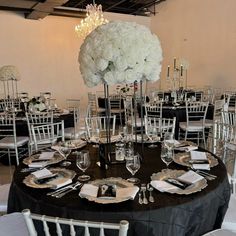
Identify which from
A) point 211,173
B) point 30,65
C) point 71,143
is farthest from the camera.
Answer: point 30,65

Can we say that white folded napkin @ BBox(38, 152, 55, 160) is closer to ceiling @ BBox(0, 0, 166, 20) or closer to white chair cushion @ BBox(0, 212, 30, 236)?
white chair cushion @ BBox(0, 212, 30, 236)

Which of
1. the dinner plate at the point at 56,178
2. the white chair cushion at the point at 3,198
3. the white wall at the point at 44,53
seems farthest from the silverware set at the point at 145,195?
the white wall at the point at 44,53

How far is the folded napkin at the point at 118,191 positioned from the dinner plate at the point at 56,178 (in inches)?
8.3

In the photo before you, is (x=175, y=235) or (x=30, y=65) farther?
(x=30, y=65)

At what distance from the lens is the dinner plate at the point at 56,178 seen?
1920 mm

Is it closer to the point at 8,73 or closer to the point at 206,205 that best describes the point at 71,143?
the point at 206,205

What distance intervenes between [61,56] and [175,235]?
845 centimetres

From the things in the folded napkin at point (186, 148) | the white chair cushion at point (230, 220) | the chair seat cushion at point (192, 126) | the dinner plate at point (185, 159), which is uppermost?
the folded napkin at point (186, 148)

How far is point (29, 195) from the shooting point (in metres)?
1.82

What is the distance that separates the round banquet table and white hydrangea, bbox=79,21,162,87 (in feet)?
2.38

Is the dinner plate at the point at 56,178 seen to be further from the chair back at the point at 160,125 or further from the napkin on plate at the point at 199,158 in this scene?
the chair back at the point at 160,125

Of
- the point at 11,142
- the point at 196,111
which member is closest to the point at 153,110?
the point at 196,111

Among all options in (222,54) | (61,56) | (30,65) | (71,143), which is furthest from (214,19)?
(71,143)

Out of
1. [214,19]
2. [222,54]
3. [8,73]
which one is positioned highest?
[214,19]
